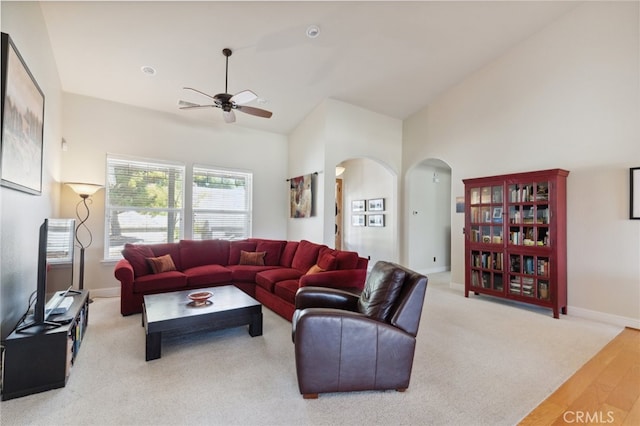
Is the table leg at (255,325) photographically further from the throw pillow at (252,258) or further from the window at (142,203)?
the window at (142,203)

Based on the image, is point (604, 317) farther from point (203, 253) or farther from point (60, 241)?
point (60, 241)

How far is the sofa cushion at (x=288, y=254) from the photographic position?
191 inches

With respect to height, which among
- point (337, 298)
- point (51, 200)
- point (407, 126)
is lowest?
point (337, 298)

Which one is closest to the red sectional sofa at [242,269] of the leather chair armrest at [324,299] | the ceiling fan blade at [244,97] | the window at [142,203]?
the leather chair armrest at [324,299]

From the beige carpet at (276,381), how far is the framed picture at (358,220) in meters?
4.10

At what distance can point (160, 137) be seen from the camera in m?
5.13

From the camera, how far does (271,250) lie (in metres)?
5.05

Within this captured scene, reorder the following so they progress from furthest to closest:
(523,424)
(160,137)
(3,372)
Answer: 1. (160,137)
2. (3,372)
3. (523,424)

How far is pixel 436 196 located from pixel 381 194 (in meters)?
1.35

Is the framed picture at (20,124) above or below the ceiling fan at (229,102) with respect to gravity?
below

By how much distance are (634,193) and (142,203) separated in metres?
6.93

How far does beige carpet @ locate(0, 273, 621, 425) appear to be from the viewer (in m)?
1.82

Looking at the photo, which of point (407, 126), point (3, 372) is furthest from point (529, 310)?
point (3, 372)

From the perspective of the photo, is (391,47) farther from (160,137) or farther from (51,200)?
(51,200)
